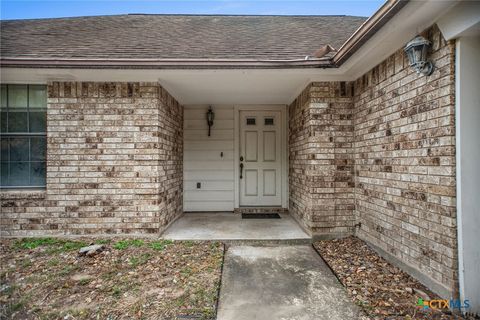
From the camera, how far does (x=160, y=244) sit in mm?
3262

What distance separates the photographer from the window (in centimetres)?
354

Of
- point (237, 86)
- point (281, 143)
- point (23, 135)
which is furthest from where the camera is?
point (281, 143)

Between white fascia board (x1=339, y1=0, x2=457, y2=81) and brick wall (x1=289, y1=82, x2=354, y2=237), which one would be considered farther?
brick wall (x1=289, y1=82, x2=354, y2=237)

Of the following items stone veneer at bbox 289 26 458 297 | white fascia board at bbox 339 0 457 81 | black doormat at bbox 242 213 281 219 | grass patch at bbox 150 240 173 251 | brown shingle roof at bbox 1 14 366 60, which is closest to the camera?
white fascia board at bbox 339 0 457 81

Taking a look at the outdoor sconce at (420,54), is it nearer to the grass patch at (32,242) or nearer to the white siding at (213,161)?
the white siding at (213,161)

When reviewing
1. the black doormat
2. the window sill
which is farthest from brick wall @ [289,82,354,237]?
the window sill

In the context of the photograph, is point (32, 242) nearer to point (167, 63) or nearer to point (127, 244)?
point (127, 244)

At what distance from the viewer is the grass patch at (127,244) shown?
3164 millimetres

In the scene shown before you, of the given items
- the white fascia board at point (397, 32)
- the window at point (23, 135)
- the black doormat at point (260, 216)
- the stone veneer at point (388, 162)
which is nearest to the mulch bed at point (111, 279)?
the window at point (23, 135)

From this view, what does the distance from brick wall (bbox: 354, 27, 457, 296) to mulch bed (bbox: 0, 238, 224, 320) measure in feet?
6.39

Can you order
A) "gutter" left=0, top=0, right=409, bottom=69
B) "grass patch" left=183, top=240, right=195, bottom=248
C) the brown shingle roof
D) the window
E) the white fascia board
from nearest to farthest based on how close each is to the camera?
the white fascia board, "gutter" left=0, top=0, right=409, bottom=69, "grass patch" left=183, top=240, right=195, bottom=248, the brown shingle roof, the window

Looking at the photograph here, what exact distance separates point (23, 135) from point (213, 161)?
314cm

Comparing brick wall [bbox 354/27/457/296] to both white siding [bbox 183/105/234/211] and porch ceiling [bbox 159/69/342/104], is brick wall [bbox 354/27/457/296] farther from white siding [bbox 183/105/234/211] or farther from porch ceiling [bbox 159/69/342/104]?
white siding [bbox 183/105/234/211]

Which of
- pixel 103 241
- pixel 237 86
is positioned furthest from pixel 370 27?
pixel 103 241
